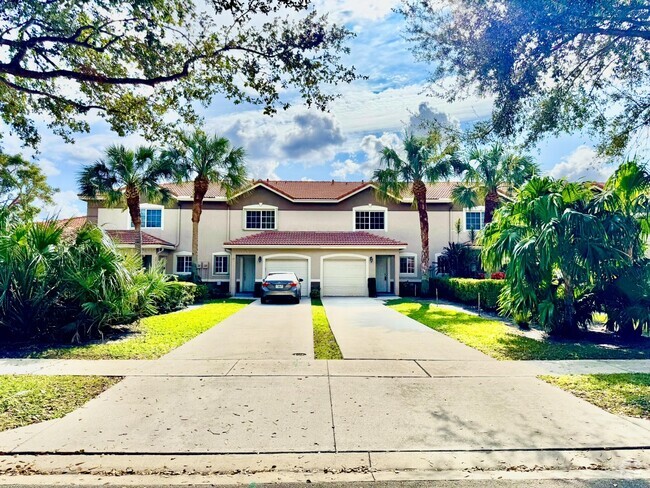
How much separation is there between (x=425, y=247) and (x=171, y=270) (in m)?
17.4

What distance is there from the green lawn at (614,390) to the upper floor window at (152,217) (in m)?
27.6

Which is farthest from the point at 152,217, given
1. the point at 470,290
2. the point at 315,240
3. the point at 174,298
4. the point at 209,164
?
the point at 470,290

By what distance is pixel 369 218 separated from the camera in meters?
30.6

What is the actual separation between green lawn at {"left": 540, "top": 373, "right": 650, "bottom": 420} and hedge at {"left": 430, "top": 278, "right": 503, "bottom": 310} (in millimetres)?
9676

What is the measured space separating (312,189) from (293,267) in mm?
8208

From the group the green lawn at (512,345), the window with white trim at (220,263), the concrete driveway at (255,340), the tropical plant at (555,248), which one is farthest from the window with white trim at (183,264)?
the tropical plant at (555,248)

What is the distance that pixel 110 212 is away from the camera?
3022 cm

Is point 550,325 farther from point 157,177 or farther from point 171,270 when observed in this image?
point 171,270

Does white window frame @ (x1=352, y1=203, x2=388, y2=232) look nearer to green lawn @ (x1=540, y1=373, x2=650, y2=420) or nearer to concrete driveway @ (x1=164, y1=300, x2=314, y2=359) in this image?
concrete driveway @ (x1=164, y1=300, x2=314, y2=359)

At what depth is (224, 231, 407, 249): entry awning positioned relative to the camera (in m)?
26.7

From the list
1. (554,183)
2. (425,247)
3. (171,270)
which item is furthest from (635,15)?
(171,270)

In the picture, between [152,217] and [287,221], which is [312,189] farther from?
[152,217]

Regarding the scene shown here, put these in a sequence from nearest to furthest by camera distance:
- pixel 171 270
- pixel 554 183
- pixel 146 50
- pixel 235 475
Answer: pixel 235 475
pixel 146 50
pixel 554 183
pixel 171 270

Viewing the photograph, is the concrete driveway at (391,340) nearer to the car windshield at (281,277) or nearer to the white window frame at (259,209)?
the car windshield at (281,277)
